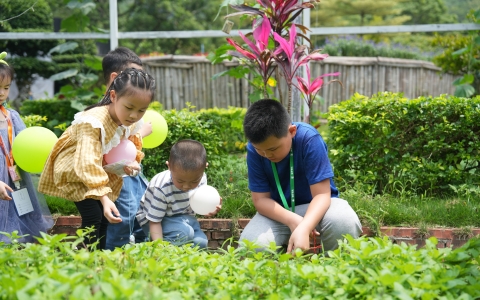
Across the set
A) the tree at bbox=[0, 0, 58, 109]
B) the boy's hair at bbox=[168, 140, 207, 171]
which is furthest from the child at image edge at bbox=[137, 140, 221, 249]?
the tree at bbox=[0, 0, 58, 109]

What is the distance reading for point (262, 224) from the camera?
3.40 meters

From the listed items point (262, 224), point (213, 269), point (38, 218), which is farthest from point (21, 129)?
point (213, 269)

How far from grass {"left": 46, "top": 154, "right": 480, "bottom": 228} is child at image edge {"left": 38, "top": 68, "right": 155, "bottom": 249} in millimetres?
1133

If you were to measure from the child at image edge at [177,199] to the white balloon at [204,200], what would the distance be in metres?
0.06

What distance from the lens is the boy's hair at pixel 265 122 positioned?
3.05m

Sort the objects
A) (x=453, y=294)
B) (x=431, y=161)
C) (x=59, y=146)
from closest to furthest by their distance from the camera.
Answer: (x=453, y=294) < (x=59, y=146) < (x=431, y=161)

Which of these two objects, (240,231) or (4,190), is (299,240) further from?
(4,190)

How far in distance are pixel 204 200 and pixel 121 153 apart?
1.79 ft

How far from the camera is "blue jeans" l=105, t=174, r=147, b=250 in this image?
3.79 m

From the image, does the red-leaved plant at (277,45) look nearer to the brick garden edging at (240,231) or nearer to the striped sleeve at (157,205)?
the brick garden edging at (240,231)

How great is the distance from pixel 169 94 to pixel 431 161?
7183mm

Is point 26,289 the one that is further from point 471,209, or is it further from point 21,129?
point 471,209

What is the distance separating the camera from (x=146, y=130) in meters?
3.77

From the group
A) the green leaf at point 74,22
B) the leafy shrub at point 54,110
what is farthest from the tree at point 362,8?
the green leaf at point 74,22
